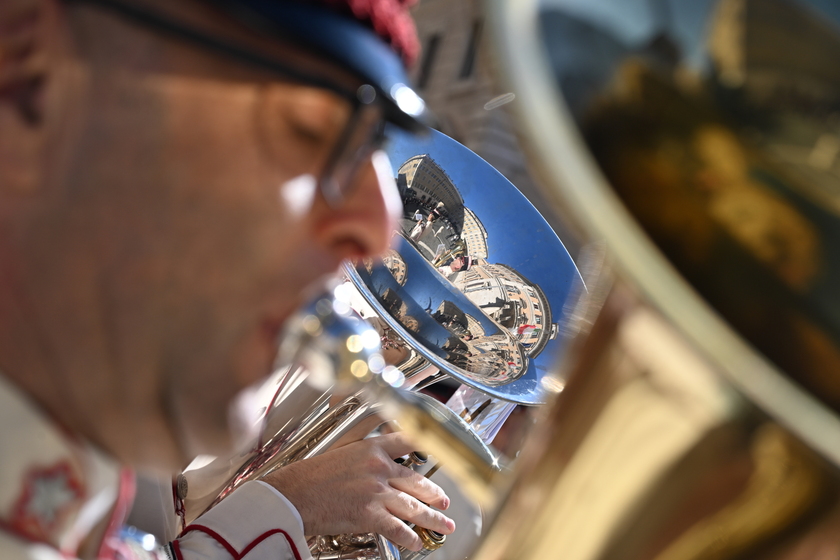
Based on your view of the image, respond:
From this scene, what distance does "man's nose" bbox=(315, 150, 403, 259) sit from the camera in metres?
0.73

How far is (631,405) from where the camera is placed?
2.53ft

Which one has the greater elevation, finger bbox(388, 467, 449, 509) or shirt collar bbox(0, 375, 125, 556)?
shirt collar bbox(0, 375, 125, 556)

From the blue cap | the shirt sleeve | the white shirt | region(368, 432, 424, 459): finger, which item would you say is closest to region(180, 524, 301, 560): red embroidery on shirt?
the shirt sleeve

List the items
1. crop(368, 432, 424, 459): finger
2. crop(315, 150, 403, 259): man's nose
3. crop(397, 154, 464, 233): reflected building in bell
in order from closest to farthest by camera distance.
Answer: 1. crop(315, 150, 403, 259): man's nose
2. crop(368, 432, 424, 459): finger
3. crop(397, 154, 464, 233): reflected building in bell

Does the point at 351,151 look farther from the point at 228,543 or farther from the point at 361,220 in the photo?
the point at 228,543

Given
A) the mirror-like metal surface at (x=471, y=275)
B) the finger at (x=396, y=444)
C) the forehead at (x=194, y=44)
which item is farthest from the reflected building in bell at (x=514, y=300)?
the forehead at (x=194, y=44)

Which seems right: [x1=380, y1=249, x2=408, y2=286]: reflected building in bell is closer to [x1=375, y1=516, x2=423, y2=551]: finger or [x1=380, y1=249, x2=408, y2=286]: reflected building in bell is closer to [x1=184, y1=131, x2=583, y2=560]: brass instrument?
[x1=184, y1=131, x2=583, y2=560]: brass instrument

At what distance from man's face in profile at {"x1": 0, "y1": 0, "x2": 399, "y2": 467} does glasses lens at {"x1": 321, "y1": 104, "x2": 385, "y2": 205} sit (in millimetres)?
24

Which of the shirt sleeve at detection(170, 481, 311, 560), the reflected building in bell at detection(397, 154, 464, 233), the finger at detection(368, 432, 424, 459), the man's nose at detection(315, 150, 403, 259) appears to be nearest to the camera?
the man's nose at detection(315, 150, 403, 259)

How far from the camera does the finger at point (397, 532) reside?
156cm

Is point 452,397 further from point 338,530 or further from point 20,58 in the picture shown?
point 20,58

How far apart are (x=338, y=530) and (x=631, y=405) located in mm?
907

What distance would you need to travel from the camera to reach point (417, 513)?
159 centimetres

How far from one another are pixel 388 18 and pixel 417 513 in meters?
1.10
